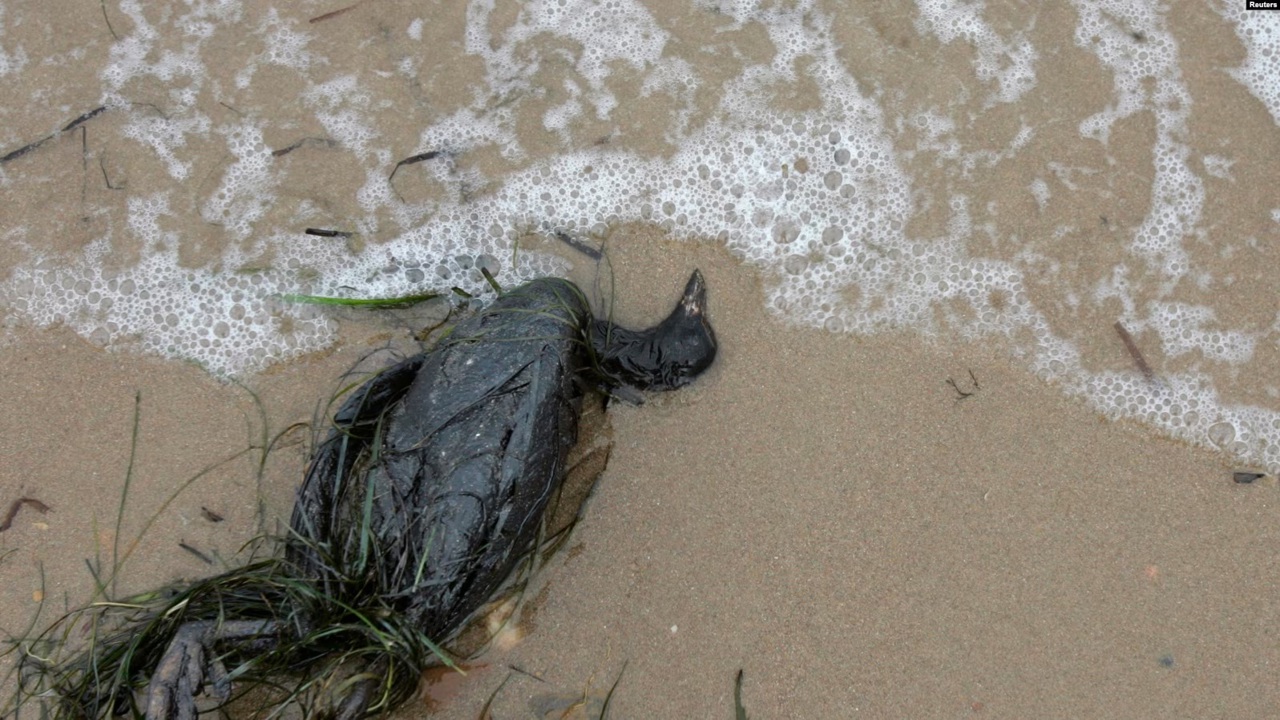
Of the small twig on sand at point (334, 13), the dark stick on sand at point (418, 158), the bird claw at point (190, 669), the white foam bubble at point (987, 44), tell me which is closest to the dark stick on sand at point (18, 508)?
the bird claw at point (190, 669)

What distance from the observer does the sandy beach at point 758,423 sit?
8.93 ft

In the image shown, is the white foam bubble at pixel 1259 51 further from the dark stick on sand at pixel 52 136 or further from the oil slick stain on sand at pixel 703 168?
the dark stick on sand at pixel 52 136

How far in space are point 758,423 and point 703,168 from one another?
0.98 meters

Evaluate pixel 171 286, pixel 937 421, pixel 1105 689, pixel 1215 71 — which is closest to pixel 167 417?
pixel 171 286

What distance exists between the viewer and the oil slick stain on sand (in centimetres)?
304

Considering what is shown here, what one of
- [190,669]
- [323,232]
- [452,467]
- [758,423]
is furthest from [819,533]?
[323,232]

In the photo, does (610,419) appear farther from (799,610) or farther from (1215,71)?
(1215,71)

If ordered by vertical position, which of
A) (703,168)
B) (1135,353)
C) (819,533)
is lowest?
(819,533)

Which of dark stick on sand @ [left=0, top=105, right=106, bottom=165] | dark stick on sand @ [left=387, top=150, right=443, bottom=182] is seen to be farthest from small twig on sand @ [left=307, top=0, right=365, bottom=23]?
dark stick on sand @ [left=0, top=105, right=106, bottom=165]

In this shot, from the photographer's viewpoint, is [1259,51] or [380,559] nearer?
[380,559]

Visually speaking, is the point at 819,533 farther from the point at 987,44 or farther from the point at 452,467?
the point at 987,44

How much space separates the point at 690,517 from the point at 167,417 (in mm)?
1785

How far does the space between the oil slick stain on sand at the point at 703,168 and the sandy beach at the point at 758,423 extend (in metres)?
0.02

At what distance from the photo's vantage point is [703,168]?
3180 mm
